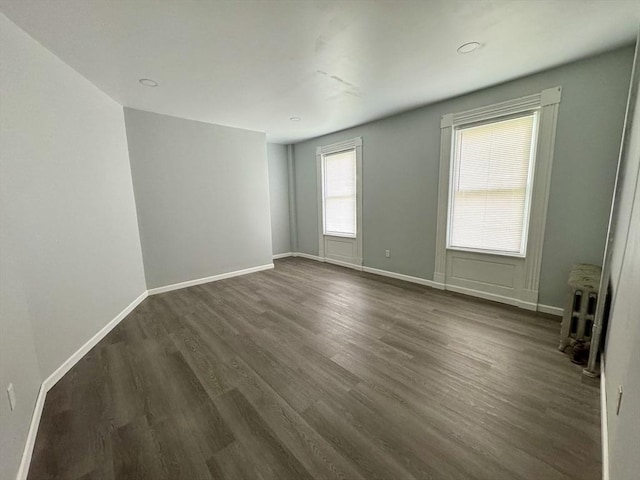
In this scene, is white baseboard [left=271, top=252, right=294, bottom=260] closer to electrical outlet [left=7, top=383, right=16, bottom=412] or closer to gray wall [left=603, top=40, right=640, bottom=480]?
electrical outlet [left=7, top=383, right=16, bottom=412]

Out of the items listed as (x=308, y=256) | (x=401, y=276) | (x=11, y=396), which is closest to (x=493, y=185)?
(x=401, y=276)

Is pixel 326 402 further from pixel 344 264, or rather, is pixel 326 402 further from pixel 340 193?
pixel 340 193

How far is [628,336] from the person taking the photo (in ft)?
3.68

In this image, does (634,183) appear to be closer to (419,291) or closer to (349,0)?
(349,0)

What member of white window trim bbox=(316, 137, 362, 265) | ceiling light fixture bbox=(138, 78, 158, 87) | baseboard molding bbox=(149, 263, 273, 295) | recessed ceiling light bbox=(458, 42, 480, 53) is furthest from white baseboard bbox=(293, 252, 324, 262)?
recessed ceiling light bbox=(458, 42, 480, 53)

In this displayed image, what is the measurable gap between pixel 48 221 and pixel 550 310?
495cm

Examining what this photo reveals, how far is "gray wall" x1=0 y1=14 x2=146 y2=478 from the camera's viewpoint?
56.8 inches

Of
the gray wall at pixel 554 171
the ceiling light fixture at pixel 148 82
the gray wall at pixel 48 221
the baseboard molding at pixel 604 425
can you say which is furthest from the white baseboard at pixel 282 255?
the baseboard molding at pixel 604 425

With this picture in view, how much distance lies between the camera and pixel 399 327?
264cm

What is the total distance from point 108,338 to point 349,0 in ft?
11.9

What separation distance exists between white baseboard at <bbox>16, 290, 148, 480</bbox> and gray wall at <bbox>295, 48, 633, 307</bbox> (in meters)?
3.81

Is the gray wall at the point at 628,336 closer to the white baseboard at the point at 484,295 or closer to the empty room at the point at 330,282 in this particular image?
the empty room at the point at 330,282

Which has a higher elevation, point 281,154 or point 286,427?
point 281,154

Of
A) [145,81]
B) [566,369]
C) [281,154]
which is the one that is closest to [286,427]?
[566,369]
